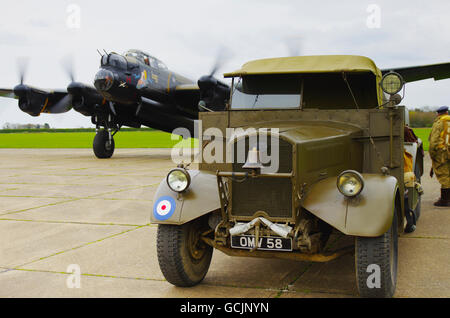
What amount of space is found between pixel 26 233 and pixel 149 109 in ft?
49.4

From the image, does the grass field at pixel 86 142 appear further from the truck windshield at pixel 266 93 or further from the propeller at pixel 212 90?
the truck windshield at pixel 266 93

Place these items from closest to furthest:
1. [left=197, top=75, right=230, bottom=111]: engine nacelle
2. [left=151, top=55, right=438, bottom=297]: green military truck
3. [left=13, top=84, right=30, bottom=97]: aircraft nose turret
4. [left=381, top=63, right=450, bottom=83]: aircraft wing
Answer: [left=151, top=55, right=438, bottom=297]: green military truck → [left=197, top=75, right=230, bottom=111]: engine nacelle → [left=381, top=63, right=450, bottom=83]: aircraft wing → [left=13, top=84, right=30, bottom=97]: aircraft nose turret

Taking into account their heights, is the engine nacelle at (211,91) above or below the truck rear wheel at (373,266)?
above

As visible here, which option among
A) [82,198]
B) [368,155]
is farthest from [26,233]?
[368,155]

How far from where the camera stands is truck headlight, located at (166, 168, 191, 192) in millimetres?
4398

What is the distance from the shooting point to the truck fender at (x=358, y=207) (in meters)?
3.83

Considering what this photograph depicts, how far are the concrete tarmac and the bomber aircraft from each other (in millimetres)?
11034

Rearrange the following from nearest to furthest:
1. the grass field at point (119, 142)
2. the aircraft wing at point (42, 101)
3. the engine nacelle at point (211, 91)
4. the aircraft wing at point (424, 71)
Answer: the engine nacelle at point (211, 91) < the aircraft wing at point (424, 71) < the aircraft wing at point (42, 101) < the grass field at point (119, 142)

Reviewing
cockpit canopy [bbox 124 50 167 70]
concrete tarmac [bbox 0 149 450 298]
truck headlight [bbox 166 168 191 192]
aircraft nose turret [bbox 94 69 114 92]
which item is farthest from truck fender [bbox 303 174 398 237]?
cockpit canopy [bbox 124 50 167 70]

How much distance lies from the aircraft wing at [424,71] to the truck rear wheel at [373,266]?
58.2 ft

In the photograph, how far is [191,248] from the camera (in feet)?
14.9

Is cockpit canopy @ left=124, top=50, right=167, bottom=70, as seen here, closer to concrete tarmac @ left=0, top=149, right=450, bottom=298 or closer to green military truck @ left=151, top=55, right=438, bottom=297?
concrete tarmac @ left=0, top=149, right=450, bottom=298

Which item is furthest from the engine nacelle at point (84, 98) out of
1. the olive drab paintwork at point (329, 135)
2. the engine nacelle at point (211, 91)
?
the olive drab paintwork at point (329, 135)
